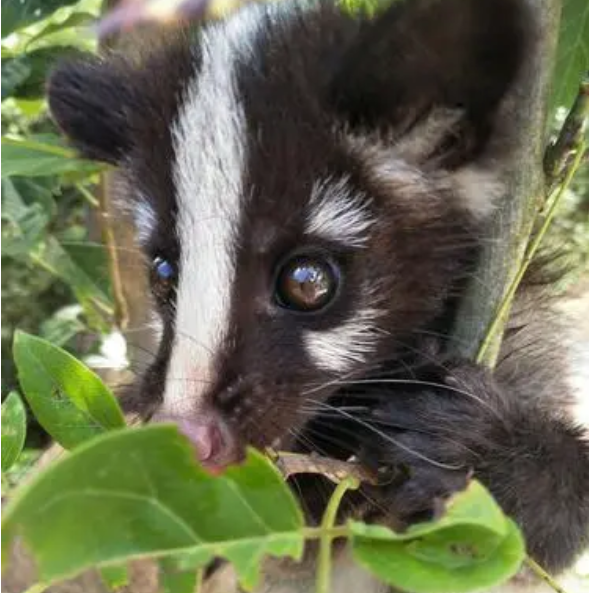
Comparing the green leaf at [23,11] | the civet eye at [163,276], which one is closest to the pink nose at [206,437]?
the civet eye at [163,276]

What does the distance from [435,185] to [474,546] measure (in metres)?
0.73

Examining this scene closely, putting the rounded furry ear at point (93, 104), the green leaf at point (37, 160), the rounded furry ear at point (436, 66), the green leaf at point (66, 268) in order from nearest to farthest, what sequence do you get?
1. the rounded furry ear at point (436, 66)
2. the rounded furry ear at point (93, 104)
3. the green leaf at point (37, 160)
4. the green leaf at point (66, 268)

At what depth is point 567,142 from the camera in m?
1.07

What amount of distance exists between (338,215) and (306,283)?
8 cm

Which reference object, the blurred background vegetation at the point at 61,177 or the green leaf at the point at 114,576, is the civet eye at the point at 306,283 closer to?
the blurred background vegetation at the point at 61,177

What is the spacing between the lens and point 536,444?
4.01ft

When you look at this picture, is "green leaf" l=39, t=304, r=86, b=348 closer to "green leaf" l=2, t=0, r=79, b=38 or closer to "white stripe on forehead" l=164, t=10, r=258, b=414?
"green leaf" l=2, t=0, r=79, b=38

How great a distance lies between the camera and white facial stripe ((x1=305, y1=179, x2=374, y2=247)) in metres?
1.15

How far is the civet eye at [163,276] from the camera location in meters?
1.22

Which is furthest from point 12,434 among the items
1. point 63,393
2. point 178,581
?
point 178,581

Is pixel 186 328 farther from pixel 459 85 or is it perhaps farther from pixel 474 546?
pixel 474 546

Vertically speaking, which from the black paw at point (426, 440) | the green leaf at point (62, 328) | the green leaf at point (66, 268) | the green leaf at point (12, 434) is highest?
the green leaf at point (12, 434)

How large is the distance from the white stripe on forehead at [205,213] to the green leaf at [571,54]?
1.12 feet

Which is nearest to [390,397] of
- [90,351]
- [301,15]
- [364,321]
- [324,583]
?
[364,321]
